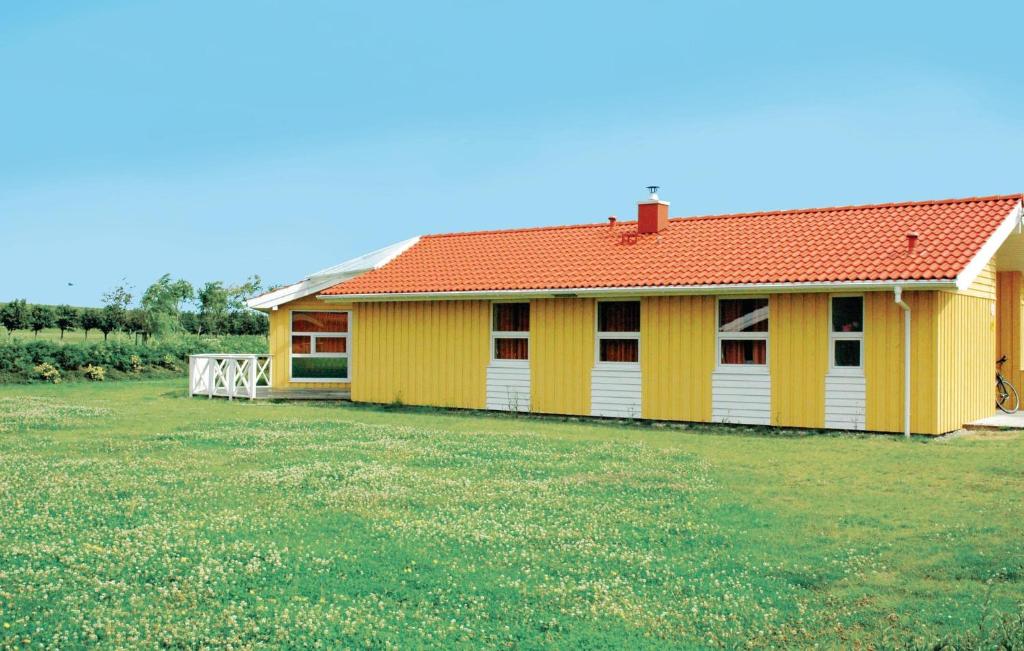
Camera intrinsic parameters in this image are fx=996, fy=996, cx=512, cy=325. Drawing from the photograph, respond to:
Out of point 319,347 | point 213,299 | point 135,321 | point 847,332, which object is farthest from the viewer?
point 213,299

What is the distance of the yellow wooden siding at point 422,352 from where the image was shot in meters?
22.9

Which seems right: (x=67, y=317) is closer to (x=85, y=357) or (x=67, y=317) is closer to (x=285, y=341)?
(x=85, y=357)

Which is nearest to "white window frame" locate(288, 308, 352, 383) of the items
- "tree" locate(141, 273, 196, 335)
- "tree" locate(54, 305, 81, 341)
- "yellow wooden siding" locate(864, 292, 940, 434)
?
"yellow wooden siding" locate(864, 292, 940, 434)

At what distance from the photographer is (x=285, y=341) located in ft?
94.1

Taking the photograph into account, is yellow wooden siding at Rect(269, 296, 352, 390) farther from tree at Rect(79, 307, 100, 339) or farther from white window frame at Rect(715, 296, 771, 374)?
tree at Rect(79, 307, 100, 339)

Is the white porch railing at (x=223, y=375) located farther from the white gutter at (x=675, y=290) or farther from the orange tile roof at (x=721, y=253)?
the white gutter at (x=675, y=290)

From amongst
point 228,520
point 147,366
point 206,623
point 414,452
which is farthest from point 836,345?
point 147,366

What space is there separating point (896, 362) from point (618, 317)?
5727 mm

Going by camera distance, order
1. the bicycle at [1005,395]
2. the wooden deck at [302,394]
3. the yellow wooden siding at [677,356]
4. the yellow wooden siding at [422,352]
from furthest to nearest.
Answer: the wooden deck at [302,394], the yellow wooden siding at [422,352], the bicycle at [1005,395], the yellow wooden siding at [677,356]

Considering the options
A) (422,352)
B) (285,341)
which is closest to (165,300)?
(285,341)

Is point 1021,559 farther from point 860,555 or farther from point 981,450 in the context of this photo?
point 981,450

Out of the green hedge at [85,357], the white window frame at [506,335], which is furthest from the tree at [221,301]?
the white window frame at [506,335]

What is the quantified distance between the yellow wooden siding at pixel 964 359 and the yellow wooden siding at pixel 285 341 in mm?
16042

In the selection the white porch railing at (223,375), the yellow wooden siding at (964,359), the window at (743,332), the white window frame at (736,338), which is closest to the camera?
the yellow wooden siding at (964,359)
